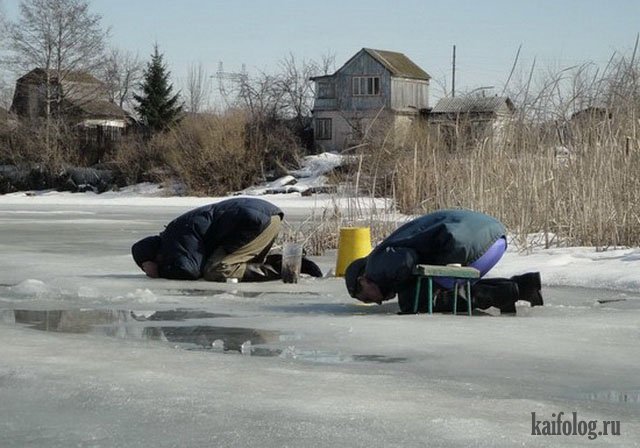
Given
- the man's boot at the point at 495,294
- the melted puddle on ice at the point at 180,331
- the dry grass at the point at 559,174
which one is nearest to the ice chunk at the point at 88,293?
the melted puddle on ice at the point at 180,331

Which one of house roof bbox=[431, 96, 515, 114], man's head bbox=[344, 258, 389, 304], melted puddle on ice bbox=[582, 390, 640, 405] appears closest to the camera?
melted puddle on ice bbox=[582, 390, 640, 405]

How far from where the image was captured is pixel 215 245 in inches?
485

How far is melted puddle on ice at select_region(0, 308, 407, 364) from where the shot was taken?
7.23 meters

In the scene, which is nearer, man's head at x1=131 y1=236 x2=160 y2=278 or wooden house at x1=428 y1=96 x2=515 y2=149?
man's head at x1=131 y1=236 x2=160 y2=278

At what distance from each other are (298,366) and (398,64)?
65189 millimetres

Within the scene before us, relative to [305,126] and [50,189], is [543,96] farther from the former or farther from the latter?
[305,126]

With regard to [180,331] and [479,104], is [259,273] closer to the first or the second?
[180,331]

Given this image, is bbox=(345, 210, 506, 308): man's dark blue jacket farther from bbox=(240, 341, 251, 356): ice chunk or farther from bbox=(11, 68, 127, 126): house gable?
bbox=(11, 68, 127, 126): house gable

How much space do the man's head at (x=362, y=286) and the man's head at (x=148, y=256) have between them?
325cm

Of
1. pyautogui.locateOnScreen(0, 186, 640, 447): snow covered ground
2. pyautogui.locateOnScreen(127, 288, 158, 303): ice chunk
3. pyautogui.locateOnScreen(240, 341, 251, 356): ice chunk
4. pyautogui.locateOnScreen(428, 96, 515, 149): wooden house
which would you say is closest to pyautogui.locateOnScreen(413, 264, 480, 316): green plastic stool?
pyautogui.locateOnScreen(0, 186, 640, 447): snow covered ground

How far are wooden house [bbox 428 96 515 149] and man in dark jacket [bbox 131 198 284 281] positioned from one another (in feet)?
16.8

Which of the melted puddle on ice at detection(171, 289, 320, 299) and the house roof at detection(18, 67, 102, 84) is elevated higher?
the house roof at detection(18, 67, 102, 84)

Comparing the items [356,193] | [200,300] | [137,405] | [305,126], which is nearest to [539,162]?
[356,193]

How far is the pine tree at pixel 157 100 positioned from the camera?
195 feet
